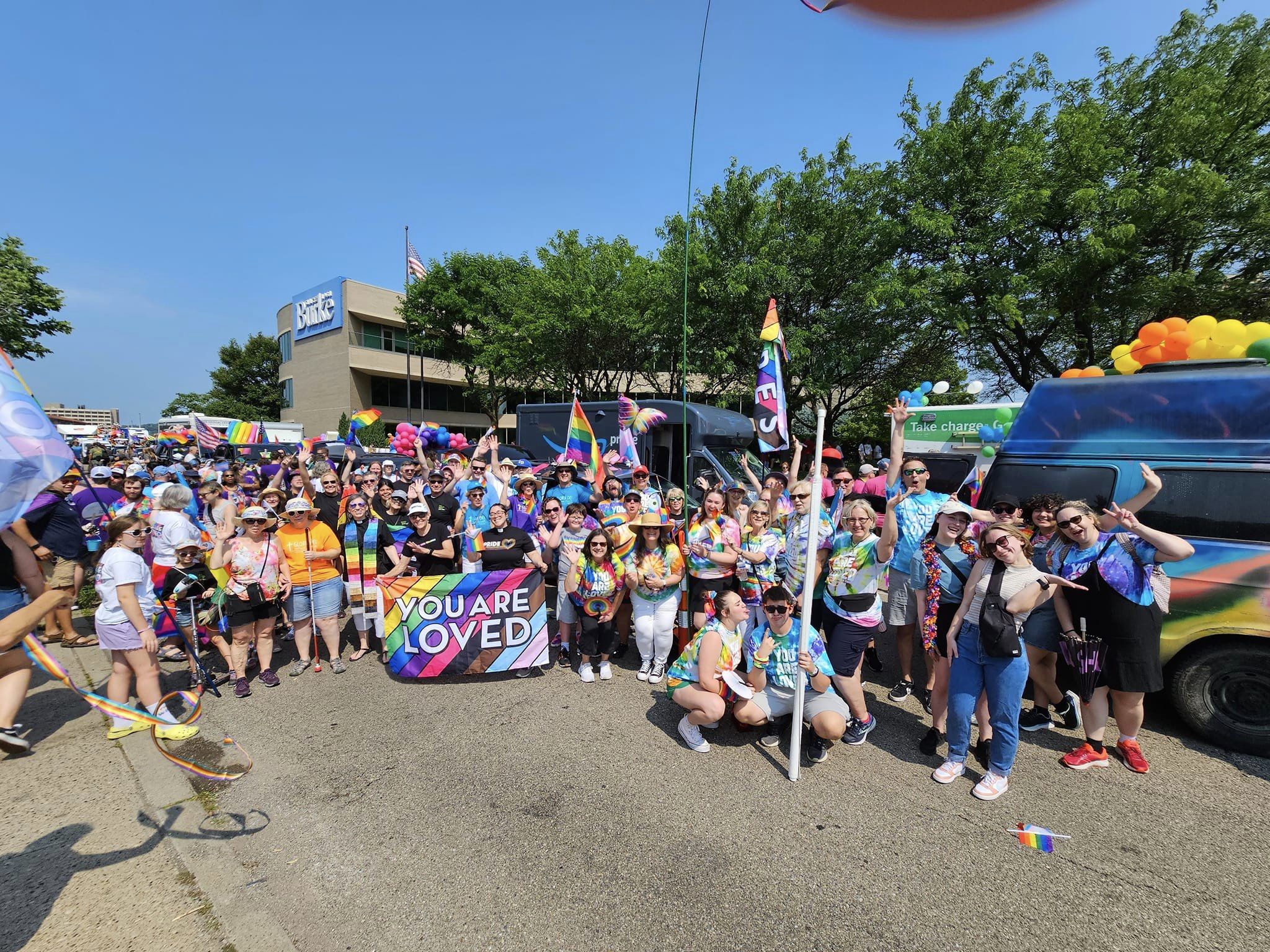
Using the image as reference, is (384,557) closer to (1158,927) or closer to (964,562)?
(964,562)

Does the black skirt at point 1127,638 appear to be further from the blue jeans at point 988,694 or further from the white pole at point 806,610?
the white pole at point 806,610

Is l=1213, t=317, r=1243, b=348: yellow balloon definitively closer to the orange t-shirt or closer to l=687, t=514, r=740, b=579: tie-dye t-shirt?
l=687, t=514, r=740, b=579: tie-dye t-shirt

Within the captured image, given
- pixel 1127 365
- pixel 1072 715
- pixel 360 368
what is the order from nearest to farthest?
pixel 1072 715, pixel 1127 365, pixel 360 368

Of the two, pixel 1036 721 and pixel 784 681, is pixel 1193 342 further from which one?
pixel 784 681

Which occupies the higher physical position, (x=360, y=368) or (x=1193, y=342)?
(x=360, y=368)

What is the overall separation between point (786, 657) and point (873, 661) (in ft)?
7.35

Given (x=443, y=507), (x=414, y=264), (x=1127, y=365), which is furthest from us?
(x=414, y=264)

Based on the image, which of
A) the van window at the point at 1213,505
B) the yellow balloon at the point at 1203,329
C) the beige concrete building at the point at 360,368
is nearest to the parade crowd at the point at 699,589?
the van window at the point at 1213,505

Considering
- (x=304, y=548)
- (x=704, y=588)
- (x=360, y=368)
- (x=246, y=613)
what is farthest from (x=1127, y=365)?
(x=360, y=368)

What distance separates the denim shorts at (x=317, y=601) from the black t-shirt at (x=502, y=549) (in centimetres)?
142

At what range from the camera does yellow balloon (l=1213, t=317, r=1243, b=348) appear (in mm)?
5418

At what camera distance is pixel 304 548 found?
5184 millimetres

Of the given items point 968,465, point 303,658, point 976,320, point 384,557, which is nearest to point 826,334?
point 976,320

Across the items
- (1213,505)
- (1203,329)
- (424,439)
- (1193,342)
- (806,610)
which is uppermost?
(1203,329)
